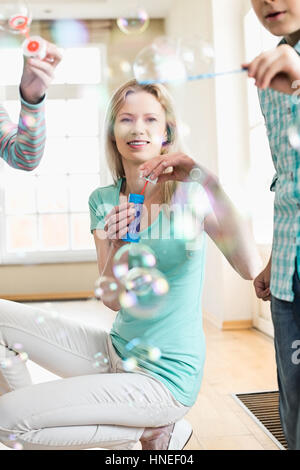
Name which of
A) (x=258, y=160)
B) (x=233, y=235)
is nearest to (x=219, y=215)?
(x=233, y=235)

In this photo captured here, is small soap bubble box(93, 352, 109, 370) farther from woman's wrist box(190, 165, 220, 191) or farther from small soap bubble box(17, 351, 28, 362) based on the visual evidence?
woman's wrist box(190, 165, 220, 191)

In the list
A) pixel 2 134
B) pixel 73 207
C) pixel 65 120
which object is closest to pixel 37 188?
pixel 73 207

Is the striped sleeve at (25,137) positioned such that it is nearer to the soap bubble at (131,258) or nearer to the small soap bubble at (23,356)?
the soap bubble at (131,258)

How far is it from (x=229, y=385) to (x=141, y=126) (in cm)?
131

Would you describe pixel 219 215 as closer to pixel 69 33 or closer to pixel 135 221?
pixel 135 221

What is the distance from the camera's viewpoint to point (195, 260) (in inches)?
41.9

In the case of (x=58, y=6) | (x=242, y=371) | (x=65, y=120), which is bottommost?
(x=242, y=371)

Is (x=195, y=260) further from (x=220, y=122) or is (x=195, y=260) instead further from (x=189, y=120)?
(x=189, y=120)

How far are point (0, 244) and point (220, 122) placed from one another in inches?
107

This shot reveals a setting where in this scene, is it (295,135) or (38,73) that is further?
(38,73)

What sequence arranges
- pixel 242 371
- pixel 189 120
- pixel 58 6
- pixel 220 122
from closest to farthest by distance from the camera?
1. pixel 242 371
2. pixel 220 122
3. pixel 189 120
4. pixel 58 6

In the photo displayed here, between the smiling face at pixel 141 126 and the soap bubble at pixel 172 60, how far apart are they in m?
0.11

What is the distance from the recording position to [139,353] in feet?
3.34

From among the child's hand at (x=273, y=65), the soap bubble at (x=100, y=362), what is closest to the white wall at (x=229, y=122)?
the soap bubble at (x=100, y=362)
